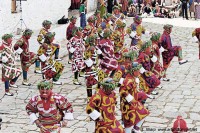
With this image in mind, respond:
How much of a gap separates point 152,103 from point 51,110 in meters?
4.44

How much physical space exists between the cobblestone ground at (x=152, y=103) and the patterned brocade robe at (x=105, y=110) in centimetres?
190

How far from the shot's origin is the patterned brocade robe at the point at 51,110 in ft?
24.3

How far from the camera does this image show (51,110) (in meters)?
7.40

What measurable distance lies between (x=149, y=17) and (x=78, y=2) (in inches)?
164

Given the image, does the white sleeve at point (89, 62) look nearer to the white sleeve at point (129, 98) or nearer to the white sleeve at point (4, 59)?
the white sleeve at point (4, 59)

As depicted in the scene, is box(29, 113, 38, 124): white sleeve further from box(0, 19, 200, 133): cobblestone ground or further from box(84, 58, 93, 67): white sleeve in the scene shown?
box(84, 58, 93, 67): white sleeve

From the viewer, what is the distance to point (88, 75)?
10914 mm

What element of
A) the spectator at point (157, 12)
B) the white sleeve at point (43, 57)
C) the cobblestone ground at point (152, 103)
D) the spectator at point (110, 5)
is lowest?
the cobblestone ground at point (152, 103)

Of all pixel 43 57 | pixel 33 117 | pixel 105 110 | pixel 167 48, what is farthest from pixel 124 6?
pixel 33 117

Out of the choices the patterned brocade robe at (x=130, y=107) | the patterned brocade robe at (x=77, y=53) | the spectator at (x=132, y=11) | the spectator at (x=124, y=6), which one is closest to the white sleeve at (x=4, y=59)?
the patterned brocade robe at (x=77, y=53)

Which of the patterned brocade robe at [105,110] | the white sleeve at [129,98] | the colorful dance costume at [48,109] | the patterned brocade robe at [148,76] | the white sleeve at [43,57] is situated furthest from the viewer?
the white sleeve at [43,57]

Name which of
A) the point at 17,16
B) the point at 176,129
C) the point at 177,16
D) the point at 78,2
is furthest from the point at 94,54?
the point at 177,16

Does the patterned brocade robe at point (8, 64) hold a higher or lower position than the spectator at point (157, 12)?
lower

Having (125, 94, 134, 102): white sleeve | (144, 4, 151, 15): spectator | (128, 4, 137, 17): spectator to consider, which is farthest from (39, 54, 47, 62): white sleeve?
(144, 4, 151, 15): spectator
